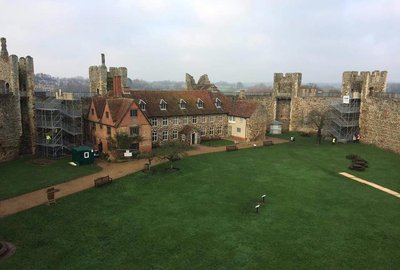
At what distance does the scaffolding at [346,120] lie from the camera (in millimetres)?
47219

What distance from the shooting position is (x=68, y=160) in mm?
36906

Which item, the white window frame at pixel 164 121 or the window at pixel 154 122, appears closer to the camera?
the window at pixel 154 122

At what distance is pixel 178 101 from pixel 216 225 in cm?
2916

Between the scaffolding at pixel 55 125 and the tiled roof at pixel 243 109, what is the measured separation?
23008 mm

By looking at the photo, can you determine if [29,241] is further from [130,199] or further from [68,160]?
[68,160]

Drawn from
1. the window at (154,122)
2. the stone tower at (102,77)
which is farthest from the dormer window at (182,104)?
the stone tower at (102,77)

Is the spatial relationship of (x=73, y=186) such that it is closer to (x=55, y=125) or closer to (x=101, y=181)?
(x=101, y=181)

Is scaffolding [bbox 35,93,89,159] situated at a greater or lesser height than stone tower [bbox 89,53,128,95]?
lesser

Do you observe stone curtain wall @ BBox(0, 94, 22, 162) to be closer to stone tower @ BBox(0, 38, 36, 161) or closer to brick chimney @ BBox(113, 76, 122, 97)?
stone tower @ BBox(0, 38, 36, 161)

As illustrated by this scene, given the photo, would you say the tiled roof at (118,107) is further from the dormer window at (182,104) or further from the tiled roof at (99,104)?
the dormer window at (182,104)

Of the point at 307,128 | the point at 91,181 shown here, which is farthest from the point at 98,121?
the point at 307,128

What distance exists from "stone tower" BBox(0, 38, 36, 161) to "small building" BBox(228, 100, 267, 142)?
28.3m

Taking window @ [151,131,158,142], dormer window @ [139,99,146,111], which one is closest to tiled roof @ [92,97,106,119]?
dormer window @ [139,99,146,111]

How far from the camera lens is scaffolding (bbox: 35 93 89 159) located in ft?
124
